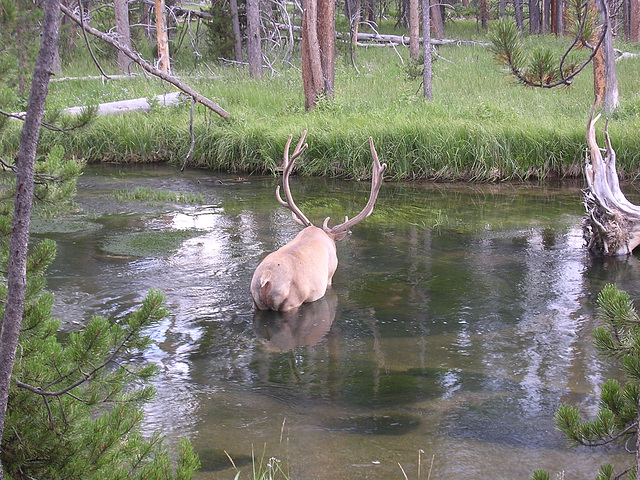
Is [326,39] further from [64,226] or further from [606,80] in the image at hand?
[64,226]

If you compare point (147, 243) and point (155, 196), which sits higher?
Answer: point (155, 196)

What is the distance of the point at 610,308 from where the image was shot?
2588 millimetres

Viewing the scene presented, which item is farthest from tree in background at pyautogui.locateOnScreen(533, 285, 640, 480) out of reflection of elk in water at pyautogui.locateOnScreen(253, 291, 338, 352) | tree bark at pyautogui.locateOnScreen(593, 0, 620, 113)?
tree bark at pyautogui.locateOnScreen(593, 0, 620, 113)

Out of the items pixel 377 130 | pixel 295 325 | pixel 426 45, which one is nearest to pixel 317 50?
pixel 426 45

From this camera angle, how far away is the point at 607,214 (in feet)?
26.8

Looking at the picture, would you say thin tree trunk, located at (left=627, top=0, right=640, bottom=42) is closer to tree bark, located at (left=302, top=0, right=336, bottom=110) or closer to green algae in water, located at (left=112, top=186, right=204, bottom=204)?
tree bark, located at (left=302, top=0, right=336, bottom=110)

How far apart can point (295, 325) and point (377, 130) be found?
7.57m

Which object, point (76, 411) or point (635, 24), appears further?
point (635, 24)

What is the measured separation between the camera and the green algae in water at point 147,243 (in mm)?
7953

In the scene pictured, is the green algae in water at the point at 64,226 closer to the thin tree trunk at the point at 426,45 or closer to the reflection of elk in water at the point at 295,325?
the reflection of elk in water at the point at 295,325

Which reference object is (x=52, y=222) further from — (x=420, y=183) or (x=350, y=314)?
(x=420, y=183)

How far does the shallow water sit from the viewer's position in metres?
3.96

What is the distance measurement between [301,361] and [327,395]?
0.62m

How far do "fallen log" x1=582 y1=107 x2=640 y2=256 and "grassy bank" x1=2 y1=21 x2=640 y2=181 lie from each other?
3894mm
